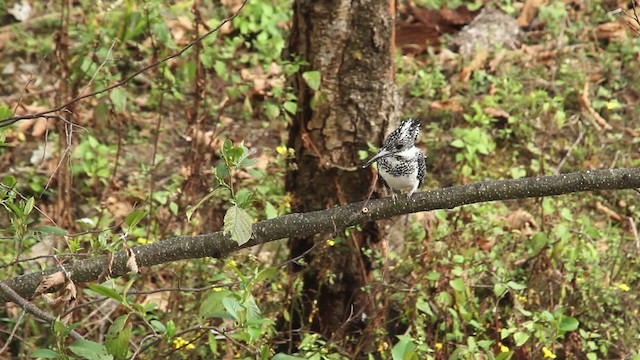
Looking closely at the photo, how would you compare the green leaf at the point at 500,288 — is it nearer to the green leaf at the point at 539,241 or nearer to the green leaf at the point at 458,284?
the green leaf at the point at 458,284

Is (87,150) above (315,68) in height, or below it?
below

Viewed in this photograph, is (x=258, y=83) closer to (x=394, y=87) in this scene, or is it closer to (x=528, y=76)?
(x=394, y=87)

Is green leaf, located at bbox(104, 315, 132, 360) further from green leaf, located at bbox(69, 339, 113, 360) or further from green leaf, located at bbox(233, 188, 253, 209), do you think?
green leaf, located at bbox(233, 188, 253, 209)

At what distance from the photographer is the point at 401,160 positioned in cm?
367

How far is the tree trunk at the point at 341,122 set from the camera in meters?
4.32

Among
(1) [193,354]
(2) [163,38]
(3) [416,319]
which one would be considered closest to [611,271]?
(3) [416,319]

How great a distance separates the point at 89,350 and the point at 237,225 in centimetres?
63

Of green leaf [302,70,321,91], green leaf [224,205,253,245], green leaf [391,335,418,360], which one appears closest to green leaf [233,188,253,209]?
green leaf [224,205,253,245]

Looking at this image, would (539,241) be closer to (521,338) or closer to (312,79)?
(521,338)

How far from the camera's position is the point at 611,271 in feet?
15.4

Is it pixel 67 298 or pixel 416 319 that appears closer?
pixel 67 298

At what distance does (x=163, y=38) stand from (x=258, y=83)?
108 cm

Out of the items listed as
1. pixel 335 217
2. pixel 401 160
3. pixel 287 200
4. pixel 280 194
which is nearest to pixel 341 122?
pixel 287 200

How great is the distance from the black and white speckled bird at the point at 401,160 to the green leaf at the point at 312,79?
0.67m
